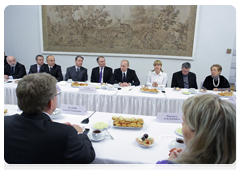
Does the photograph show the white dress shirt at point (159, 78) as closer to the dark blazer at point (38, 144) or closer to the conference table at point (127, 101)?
the conference table at point (127, 101)

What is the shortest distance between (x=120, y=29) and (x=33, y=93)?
441 cm

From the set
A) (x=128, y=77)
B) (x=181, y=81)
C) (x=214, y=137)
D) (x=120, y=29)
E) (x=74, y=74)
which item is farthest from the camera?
(x=120, y=29)

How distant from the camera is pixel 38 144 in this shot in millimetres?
748

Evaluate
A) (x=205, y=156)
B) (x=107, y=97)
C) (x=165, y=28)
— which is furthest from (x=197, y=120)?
(x=165, y=28)

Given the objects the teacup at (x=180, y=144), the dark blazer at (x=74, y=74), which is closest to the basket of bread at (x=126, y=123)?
the teacup at (x=180, y=144)

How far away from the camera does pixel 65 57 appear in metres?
5.28

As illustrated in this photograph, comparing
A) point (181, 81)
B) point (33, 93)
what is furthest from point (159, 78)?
point (33, 93)

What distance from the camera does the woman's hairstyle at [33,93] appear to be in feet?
2.64

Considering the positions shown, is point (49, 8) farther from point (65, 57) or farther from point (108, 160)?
Result: point (108, 160)

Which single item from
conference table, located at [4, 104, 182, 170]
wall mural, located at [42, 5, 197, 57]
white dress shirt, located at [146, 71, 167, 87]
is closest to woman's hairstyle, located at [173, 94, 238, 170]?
conference table, located at [4, 104, 182, 170]

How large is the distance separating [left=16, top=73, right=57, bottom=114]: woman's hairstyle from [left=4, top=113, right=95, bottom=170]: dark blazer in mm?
42

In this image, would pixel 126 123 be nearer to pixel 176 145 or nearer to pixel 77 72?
pixel 176 145

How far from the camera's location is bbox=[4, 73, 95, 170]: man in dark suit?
745mm

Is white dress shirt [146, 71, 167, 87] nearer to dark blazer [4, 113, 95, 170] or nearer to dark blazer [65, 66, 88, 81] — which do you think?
dark blazer [65, 66, 88, 81]
